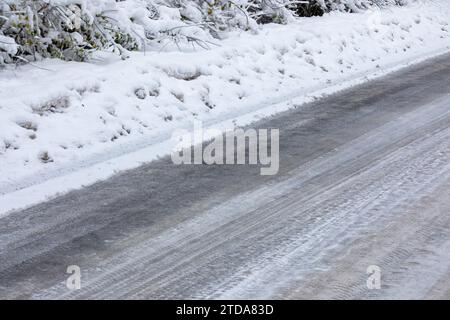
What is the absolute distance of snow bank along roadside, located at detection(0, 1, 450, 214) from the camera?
6.01 m

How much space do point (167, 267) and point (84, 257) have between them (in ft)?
1.70

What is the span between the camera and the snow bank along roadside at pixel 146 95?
19.7ft

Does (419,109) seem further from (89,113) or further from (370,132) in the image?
(89,113)

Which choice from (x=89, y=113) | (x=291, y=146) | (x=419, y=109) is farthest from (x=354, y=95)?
(x=89, y=113)

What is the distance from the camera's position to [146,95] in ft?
25.2

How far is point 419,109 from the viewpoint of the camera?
7922 mm
